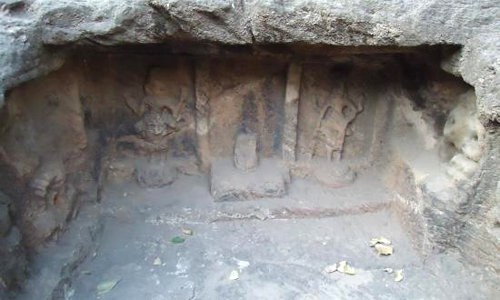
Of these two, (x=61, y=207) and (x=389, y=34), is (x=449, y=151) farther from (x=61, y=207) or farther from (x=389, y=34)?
(x=61, y=207)

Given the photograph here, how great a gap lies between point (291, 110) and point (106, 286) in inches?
55.4

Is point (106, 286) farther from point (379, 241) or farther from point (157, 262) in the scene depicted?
point (379, 241)

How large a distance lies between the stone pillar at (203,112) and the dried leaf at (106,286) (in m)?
0.88

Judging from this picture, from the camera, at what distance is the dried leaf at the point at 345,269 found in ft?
8.12

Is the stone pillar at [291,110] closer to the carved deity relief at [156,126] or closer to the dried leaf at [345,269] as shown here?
the carved deity relief at [156,126]

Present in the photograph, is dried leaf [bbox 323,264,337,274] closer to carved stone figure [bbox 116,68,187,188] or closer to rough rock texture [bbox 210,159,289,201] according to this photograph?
rough rock texture [bbox 210,159,289,201]

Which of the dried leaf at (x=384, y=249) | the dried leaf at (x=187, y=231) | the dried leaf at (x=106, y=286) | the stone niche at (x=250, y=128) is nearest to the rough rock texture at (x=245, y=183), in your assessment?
the stone niche at (x=250, y=128)

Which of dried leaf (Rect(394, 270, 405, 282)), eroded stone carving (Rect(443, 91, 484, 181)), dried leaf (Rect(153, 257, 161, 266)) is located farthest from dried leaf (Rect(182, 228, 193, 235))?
eroded stone carving (Rect(443, 91, 484, 181))

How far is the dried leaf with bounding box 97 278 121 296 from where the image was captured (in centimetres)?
231

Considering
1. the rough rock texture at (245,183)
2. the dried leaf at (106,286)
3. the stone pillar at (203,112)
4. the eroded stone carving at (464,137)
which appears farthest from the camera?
the rough rock texture at (245,183)

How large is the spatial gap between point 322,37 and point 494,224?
3.84 feet

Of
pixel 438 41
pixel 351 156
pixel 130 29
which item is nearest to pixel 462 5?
pixel 438 41

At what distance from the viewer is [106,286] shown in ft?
7.66

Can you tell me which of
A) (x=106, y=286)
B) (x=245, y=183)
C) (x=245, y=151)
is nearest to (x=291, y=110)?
(x=245, y=151)
